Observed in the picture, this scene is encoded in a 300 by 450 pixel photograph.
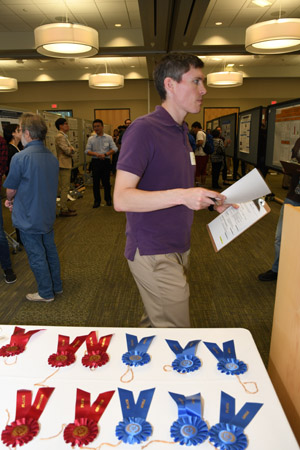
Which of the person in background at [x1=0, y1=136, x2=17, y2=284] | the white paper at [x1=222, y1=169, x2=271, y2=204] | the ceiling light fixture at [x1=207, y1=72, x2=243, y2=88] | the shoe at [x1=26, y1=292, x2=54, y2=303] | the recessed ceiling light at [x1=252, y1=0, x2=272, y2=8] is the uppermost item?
the recessed ceiling light at [x1=252, y1=0, x2=272, y2=8]

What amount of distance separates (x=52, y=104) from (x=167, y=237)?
13744mm

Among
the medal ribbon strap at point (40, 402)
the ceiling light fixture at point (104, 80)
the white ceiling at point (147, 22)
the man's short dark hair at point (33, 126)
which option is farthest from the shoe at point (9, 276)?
the ceiling light fixture at point (104, 80)


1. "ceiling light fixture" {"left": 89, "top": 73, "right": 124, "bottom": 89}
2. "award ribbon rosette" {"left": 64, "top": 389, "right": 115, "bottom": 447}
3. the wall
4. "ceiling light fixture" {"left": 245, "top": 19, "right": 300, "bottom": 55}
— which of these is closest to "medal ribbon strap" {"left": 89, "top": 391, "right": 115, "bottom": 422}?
"award ribbon rosette" {"left": 64, "top": 389, "right": 115, "bottom": 447}

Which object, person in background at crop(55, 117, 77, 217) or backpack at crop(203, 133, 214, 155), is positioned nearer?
person in background at crop(55, 117, 77, 217)

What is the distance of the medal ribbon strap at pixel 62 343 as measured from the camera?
1001mm

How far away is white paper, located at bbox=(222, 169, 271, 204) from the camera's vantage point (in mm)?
1060

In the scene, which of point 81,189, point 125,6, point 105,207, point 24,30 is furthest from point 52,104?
point 105,207

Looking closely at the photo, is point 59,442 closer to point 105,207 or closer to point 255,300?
point 255,300

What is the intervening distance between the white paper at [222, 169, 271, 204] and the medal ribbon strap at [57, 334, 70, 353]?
2.22ft

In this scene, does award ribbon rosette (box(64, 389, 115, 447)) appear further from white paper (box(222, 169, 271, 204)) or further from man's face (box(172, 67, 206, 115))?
man's face (box(172, 67, 206, 115))

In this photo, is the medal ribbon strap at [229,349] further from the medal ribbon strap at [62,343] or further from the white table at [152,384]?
the medal ribbon strap at [62,343]

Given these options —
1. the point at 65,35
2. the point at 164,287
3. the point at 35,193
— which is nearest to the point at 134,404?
the point at 164,287

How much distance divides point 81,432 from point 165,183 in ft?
2.96

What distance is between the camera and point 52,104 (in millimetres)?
13664
